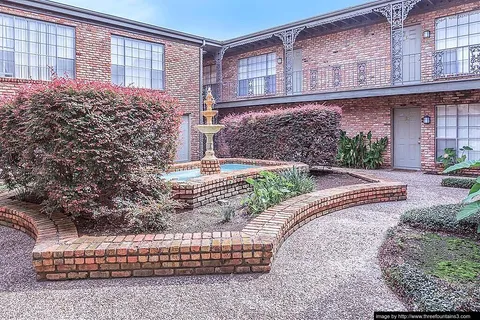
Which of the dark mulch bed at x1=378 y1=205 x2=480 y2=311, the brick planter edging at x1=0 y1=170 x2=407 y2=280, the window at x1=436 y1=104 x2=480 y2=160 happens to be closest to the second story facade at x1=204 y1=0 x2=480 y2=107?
the window at x1=436 y1=104 x2=480 y2=160

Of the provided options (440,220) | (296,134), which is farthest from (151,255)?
(296,134)

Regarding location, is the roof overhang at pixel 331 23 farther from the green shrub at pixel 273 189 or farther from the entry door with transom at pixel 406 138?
the green shrub at pixel 273 189

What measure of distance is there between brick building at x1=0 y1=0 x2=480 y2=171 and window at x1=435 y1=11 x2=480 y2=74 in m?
0.03

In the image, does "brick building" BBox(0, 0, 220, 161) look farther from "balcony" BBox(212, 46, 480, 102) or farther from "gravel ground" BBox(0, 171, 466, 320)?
"gravel ground" BBox(0, 171, 466, 320)

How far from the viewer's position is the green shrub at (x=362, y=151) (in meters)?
13.2

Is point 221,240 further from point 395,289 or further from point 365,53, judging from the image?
point 365,53

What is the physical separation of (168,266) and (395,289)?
2.02 meters

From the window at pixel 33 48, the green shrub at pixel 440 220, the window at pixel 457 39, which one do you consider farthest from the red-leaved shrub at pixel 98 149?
the window at pixel 457 39

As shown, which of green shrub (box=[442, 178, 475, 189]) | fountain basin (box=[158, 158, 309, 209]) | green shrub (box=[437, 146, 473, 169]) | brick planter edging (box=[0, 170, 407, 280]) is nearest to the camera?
brick planter edging (box=[0, 170, 407, 280])

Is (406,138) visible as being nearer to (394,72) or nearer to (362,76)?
(394,72)

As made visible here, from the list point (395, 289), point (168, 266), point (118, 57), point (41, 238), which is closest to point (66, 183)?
point (41, 238)

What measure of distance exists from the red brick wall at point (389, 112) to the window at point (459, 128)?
0.22 metres

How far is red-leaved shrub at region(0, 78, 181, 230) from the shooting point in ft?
13.1

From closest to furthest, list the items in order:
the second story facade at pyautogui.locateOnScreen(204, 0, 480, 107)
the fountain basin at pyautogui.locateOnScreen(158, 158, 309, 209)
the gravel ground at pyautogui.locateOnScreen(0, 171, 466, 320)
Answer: the gravel ground at pyautogui.locateOnScreen(0, 171, 466, 320)
the fountain basin at pyautogui.locateOnScreen(158, 158, 309, 209)
the second story facade at pyautogui.locateOnScreen(204, 0, 480, 107)
